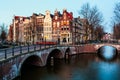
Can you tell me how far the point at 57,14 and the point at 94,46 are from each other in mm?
19864

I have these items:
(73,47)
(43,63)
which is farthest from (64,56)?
(43,63)

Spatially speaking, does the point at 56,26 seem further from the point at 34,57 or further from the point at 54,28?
the point at 34,57

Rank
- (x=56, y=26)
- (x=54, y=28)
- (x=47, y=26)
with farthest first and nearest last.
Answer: (x=47, y=26) → (x=54, y=28) → (x=56, y=26)

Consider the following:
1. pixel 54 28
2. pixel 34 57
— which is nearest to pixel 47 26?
pixel 54 28

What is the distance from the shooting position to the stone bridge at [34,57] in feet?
62.1

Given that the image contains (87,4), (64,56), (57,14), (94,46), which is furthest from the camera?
(57,14)

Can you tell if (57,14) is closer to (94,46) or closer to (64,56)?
(94,46)

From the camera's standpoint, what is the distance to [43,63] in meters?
32.4

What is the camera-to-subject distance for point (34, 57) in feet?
103

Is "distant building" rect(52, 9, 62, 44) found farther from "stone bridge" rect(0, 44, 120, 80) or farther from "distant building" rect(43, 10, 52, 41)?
"stone bridge" rect(0, 44, 120, 80)

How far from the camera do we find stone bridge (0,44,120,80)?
62.1ft

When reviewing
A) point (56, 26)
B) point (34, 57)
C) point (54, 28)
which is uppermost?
point (56, 26)

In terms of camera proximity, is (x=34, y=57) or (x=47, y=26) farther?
(x=47, y=26)

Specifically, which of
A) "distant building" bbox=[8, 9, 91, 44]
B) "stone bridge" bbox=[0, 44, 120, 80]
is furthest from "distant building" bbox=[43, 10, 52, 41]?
"stone bridge" bbox=[0, 44, 120, 80]
